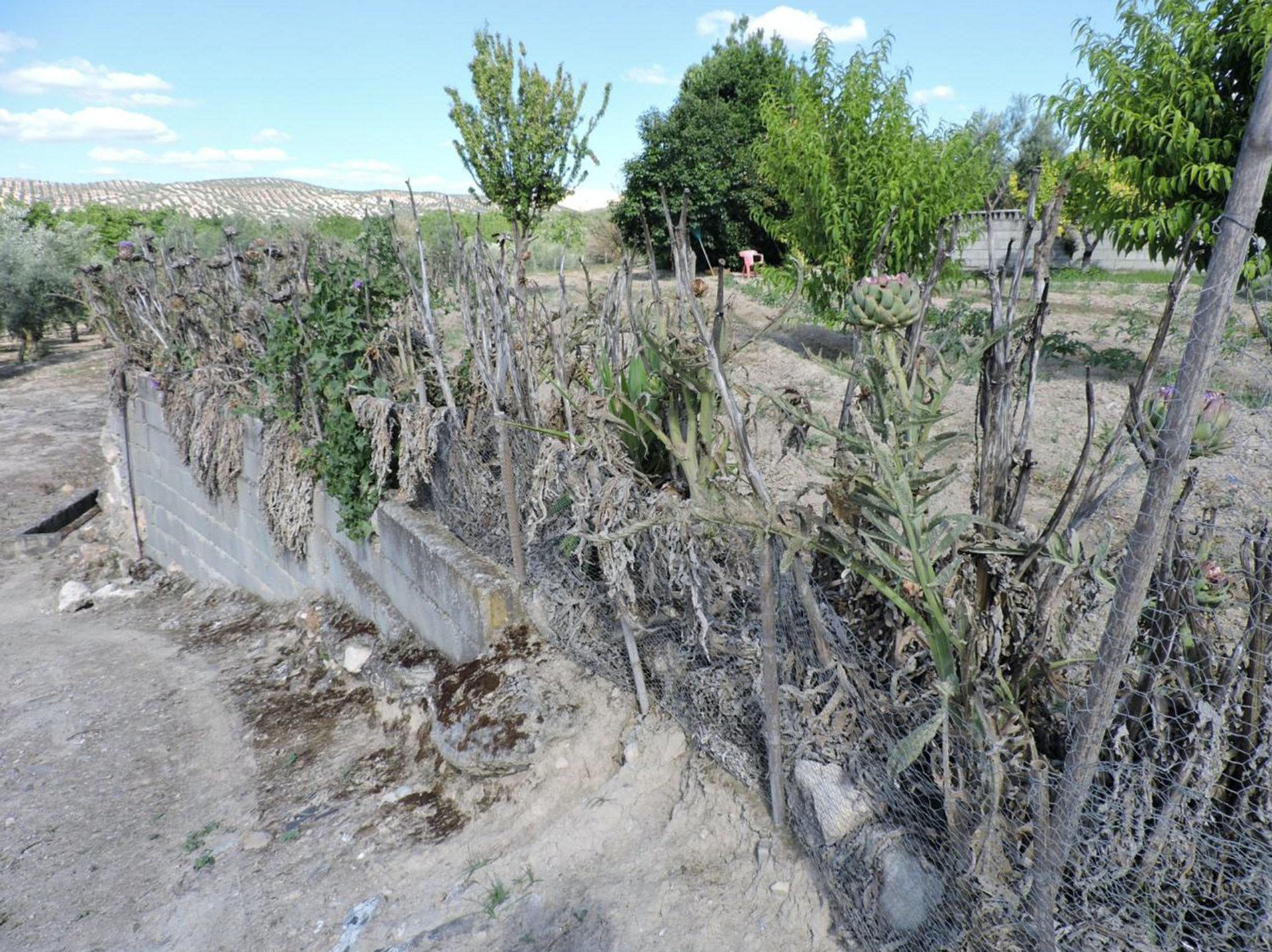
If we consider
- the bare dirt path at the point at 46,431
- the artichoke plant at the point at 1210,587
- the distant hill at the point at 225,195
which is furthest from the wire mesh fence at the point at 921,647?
the distant hill at the point at 225,195

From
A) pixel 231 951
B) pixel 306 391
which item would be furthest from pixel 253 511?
pixel 231 951

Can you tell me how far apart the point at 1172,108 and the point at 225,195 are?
5408 centimetres

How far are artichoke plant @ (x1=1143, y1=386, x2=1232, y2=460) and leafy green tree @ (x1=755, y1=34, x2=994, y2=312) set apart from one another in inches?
255

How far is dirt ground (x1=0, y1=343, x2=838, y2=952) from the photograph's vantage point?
258 centimetres

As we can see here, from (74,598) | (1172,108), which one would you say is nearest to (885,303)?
(1172,108)

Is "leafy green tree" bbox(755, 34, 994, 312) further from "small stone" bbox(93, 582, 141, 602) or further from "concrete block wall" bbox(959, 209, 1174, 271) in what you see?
"concrete block wall" bbox(959, 209, 1174, 271)

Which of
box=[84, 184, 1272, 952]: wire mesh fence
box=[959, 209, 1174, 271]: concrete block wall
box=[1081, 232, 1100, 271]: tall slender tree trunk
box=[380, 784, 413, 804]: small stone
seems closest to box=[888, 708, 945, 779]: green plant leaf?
box=[84, 184, 1272, 952]: wire mesh fence

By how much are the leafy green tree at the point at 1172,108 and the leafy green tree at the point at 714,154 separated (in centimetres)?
1124

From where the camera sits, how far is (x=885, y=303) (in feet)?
6.40

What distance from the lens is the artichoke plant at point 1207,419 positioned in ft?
5.43

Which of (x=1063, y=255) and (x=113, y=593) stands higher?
(x=1063, y=255)

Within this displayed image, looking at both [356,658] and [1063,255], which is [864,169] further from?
[1063,255]

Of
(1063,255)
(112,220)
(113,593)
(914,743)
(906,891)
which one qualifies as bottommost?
(113,593)

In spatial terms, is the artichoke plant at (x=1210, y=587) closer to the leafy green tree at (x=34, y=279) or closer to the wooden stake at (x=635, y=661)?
the wooden stake at (x=635, y=661)
